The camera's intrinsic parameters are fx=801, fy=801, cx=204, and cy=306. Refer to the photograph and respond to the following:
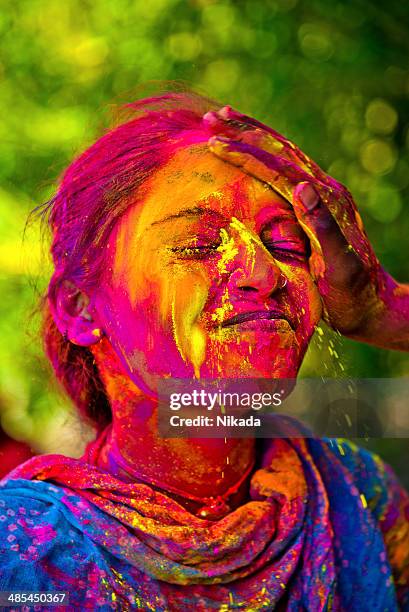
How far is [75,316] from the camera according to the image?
4.16 ft

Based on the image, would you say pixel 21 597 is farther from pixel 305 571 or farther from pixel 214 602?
pixel 305 571

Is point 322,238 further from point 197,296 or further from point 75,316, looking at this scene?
point 75,316

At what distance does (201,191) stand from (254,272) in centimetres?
15

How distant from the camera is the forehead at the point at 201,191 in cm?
120

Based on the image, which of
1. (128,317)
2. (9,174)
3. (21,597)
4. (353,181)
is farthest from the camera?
(353,181)

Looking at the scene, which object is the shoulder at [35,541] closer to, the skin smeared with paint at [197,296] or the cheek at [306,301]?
the skin smeared with paint at [197,296]

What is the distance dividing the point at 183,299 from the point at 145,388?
0.15 metres

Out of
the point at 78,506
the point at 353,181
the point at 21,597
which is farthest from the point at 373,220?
the point at 21,597

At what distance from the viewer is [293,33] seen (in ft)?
5.24

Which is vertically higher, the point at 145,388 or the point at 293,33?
the point at 293,33

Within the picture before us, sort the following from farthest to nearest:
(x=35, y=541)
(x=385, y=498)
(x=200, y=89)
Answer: (x=200, y=89) → (x=385, y=498) → (x=35, y=541)

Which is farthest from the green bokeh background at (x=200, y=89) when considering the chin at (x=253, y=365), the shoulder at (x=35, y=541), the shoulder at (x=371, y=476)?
the shoulder at (x=35, y=541)

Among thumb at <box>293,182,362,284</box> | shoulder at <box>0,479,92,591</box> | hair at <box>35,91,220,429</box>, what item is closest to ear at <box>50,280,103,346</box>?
hair at <box>35,91,220,429</box>

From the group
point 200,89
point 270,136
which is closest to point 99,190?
point 270,136
